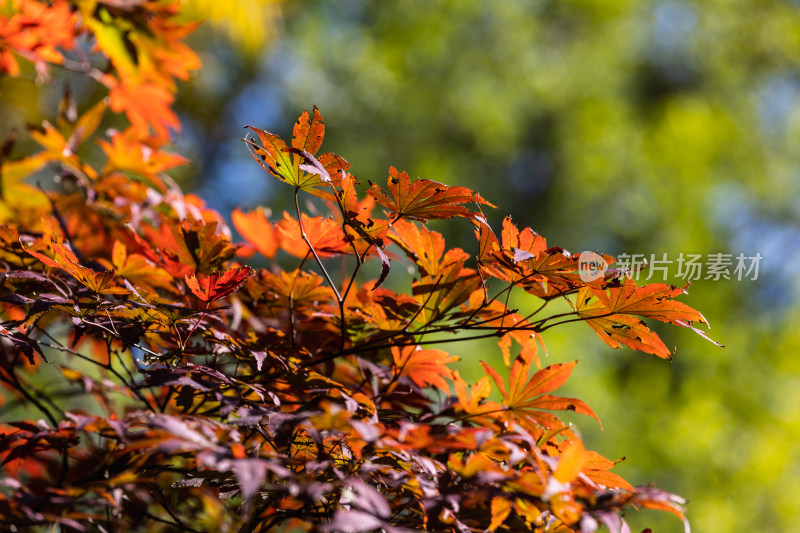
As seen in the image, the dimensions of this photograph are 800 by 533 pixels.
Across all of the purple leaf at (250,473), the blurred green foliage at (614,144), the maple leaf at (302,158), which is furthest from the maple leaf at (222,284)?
the blurred green foliage at (614,144)

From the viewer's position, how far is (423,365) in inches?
29.9

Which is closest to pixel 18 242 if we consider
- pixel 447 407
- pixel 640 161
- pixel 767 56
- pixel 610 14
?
pixel 447 407

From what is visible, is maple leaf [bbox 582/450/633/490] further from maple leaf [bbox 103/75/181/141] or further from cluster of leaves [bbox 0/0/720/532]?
maple leaf [bbox 103/75/181/141]

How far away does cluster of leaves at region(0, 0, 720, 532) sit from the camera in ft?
1.61

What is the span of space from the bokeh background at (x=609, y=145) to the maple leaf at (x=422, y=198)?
4.66m

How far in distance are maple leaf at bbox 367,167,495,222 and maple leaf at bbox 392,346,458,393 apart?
190mm

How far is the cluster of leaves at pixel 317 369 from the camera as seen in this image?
0.49 m

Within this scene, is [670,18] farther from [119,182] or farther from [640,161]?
[119,182]

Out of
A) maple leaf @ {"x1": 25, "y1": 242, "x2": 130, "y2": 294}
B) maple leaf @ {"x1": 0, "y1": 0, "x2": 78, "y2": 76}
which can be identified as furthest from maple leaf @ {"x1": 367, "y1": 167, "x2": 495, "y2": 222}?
maple leaf @ {"x1": 0, "y1": 0, "x2": 78, "y2": 76}

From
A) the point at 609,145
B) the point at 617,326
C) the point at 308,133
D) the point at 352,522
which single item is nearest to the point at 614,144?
the point at 609,145

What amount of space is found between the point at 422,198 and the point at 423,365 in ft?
0.80

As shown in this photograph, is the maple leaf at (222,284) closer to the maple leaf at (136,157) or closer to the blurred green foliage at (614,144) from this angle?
the maple leaf at (136,157)

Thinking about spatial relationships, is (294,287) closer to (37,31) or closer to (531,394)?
(531,394)

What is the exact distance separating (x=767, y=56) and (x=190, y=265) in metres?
8.79
